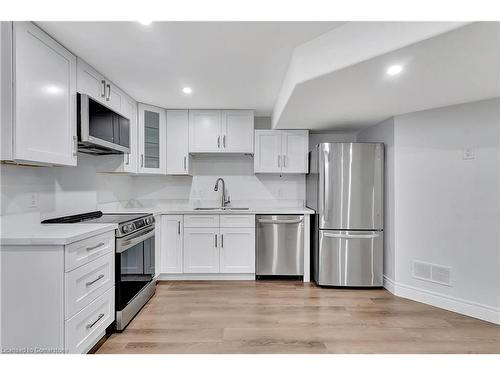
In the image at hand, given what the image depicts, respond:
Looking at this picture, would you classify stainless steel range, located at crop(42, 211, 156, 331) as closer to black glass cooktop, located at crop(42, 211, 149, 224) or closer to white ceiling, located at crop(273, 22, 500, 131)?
black glass cooktop, located at crop(42, 211, 149, 224)

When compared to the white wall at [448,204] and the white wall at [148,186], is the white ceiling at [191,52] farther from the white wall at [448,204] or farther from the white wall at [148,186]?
the white wall at [448,204]

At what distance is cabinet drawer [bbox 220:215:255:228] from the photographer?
138 inches

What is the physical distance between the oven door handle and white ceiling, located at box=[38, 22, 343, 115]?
4.88 ft

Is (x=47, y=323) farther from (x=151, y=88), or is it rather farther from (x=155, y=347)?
(x=151, y=88)

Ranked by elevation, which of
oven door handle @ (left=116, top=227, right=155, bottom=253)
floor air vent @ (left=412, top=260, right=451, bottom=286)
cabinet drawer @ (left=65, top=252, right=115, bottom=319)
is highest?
oven door handle @ (left=116, top=227, right=155, bottom=253)

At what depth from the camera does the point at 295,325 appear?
2359mm

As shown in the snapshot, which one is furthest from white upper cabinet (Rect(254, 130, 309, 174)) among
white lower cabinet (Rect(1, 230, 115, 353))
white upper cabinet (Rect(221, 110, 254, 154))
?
white lower cabinet (Rect(1, 230, 115, 353))

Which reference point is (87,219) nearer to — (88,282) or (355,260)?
(88,282)

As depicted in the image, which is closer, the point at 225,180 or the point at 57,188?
the point at 57,188

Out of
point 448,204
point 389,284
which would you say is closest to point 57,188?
point 389,284

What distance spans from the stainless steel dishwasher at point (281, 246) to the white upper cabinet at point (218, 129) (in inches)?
43.2

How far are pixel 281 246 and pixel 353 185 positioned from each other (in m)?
1.14

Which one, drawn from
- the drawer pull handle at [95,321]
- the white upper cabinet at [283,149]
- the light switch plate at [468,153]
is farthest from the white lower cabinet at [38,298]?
the light switch plate at [468,153]

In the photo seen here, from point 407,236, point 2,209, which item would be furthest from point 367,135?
point 2,209
